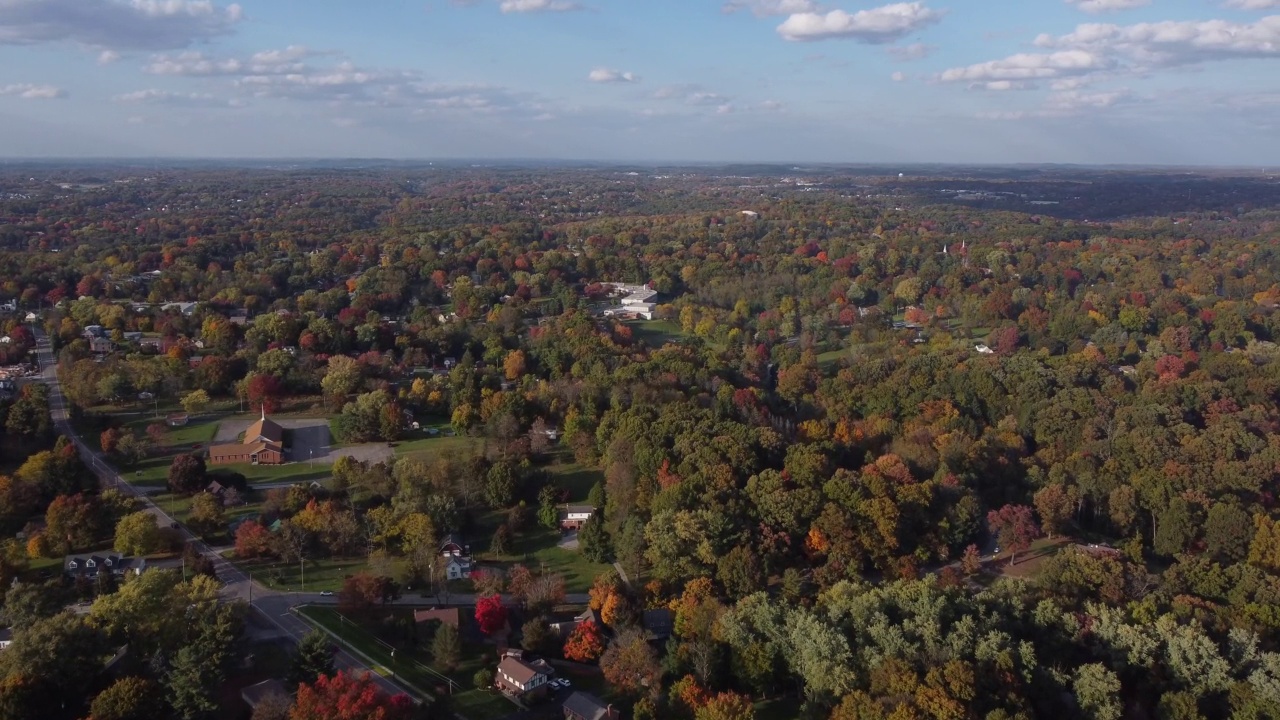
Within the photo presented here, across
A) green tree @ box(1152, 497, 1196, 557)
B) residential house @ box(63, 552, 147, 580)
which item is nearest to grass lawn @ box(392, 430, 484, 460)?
residential house @ box(63, 552, 147, 580)

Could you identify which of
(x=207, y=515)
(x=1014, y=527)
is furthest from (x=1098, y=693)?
(x=207, y=515)

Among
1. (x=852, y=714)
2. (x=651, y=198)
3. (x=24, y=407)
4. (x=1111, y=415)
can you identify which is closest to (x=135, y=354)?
(x=24, y=407)

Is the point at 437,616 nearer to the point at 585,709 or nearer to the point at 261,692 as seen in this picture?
the point at 261,692

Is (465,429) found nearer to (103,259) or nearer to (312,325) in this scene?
(312,325)

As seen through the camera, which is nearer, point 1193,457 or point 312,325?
point 1193,457

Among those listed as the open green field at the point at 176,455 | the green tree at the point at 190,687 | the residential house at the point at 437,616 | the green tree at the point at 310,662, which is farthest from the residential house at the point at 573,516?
the green tree at the point at 190,687

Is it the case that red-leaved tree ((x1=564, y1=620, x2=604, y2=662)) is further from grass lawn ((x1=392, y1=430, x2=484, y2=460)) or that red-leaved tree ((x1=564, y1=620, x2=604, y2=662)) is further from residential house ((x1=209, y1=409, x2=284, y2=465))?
residential house ((x1=209, y1=409, x2=284, y2=465))
